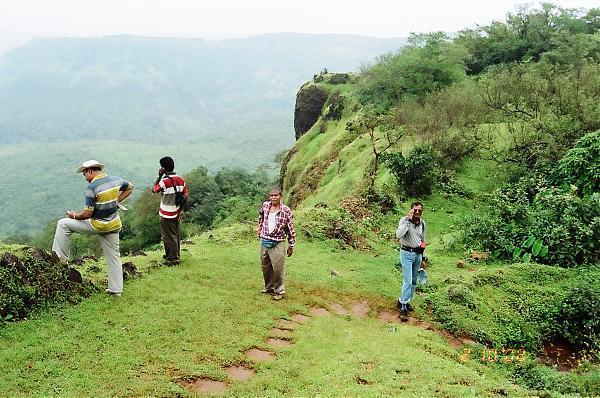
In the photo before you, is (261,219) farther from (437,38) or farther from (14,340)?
(437,38)

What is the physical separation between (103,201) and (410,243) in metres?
5.74

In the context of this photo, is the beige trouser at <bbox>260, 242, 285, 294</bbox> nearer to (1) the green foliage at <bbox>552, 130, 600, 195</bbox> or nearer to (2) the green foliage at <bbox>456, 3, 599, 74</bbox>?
(1) the green foliage at <bbox>552, 130, 600, 195</bbox>

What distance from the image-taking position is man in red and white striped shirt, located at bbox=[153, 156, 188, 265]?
10188mm

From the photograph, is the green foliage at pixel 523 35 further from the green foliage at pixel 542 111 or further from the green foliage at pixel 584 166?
the green foliage at pixel 584 166

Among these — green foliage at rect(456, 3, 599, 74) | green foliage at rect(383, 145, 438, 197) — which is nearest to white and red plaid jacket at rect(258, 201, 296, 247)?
green foliage at rect(383, 145, 438, 197)

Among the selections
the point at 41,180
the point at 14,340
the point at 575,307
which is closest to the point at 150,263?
the point at 14,340

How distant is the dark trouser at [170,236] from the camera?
34.6 feet

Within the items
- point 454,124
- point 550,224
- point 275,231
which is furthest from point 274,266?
point 454,124

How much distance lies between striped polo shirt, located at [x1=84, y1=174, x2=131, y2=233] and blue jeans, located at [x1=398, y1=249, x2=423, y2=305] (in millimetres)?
5480

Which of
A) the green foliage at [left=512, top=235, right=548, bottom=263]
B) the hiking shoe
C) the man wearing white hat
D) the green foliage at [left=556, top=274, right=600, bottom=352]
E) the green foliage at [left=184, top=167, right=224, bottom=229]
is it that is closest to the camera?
the man wearing white hat

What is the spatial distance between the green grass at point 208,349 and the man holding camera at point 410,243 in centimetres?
78

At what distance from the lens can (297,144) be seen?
152 ft

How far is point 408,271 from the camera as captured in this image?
32.8ft

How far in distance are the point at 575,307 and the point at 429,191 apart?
10032 mm
